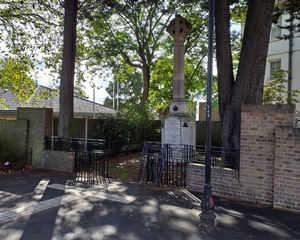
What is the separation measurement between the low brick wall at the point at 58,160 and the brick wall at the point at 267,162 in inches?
185

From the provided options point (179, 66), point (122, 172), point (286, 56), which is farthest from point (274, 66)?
point (122, 172)

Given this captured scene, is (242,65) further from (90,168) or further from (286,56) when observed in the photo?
(286,56)

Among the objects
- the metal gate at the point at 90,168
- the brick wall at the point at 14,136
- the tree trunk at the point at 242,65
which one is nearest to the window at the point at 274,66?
the tree trunk at the point at 242,65

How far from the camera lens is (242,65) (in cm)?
657

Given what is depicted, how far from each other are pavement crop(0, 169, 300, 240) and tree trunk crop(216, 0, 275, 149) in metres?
2.17

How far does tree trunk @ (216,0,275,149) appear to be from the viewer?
6352 millimetres

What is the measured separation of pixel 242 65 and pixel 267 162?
2615 mm

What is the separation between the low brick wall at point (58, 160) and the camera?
331 inches

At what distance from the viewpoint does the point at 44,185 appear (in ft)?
21.9

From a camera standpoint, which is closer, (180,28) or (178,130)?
(178,130)

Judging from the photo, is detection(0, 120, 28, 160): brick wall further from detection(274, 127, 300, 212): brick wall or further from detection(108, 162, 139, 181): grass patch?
detection(274, 127, 300, 212): brick wall

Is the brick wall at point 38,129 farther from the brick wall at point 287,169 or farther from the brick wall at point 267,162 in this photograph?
the brick wall at point 287,169

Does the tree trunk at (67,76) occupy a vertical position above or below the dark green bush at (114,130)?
above

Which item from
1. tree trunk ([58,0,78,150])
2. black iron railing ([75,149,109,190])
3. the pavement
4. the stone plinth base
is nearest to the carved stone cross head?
the stone plinth base
